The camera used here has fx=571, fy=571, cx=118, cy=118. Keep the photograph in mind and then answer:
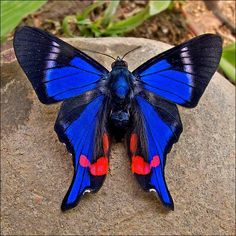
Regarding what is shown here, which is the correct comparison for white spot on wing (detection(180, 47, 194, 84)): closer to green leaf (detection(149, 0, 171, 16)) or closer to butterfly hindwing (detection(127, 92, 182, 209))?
butterfly hindwing (detection(127, 92, 182, 209))

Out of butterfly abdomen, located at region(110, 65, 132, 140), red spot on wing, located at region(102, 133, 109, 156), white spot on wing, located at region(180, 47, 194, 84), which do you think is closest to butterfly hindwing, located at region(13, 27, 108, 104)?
butterfly abdomen, located at region(110, 65, 132, 140)

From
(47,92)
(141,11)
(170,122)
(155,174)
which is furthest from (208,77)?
(141,11)

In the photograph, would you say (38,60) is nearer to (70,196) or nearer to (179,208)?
(70,196)

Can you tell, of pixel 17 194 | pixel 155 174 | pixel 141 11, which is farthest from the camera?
pixel 141 11

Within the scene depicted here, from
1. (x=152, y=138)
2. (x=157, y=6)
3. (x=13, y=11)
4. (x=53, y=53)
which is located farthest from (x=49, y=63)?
(x=157, y=6)

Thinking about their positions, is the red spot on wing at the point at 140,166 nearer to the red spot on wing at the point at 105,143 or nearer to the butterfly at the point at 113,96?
the butterfly at the point at 113,96

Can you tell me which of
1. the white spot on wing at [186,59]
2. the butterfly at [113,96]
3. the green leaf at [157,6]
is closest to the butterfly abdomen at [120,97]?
the butterfly at [113,96]
